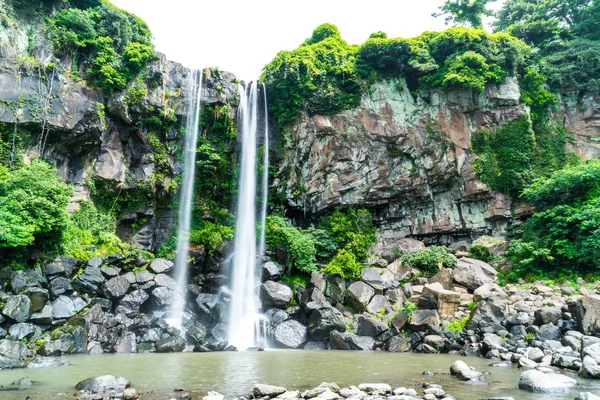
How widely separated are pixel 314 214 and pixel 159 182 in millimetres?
8921

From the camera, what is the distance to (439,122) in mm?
22547

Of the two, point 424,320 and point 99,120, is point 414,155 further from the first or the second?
point 99,120

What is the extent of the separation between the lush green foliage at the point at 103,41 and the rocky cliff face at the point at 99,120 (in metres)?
0.54

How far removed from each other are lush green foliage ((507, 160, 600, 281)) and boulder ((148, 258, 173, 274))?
15965 millimetres

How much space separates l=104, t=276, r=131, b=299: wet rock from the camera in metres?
16.0

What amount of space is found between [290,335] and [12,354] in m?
9.36

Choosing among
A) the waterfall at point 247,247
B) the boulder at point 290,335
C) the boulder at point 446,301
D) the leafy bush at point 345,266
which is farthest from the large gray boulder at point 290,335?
the boulder at point 446,301

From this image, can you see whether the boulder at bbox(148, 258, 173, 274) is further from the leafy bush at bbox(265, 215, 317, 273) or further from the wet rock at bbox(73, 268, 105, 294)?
the leafy bush at bbox(265, 215, 317, 273)

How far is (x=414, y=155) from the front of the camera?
22438 mm

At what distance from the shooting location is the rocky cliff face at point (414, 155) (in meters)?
22.3

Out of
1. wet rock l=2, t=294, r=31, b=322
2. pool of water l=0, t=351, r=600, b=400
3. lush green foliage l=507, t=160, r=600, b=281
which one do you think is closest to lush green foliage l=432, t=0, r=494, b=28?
lush green foliage l=507, t=160, r=600, b=281

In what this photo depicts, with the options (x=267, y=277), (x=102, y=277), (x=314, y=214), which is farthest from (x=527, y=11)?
(x=102, y=277)

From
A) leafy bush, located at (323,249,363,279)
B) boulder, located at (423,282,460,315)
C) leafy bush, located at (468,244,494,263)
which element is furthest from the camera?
leafy bush, located at (468,244,494,263)

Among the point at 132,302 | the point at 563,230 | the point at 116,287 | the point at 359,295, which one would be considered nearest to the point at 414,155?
the point at 563,230
